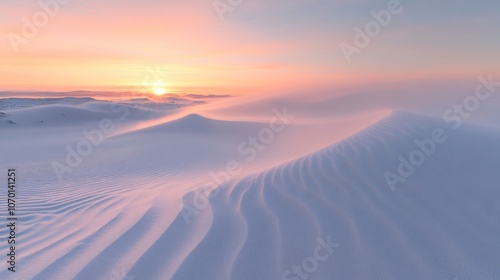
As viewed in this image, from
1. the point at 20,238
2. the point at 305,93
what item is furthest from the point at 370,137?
the point at 305,93

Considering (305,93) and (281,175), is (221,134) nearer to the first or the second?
(281,175)

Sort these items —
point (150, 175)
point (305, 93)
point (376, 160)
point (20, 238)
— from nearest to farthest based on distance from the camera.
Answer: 1. point (20, 238)
2. point (376, 160)
3. point (150, 175)
4. point (305, 93)

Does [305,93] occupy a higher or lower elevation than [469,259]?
higher

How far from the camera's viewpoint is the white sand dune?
2.51m

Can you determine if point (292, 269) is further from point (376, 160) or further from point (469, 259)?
point (376, 160)

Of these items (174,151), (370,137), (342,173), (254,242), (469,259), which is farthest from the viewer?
(174,151)

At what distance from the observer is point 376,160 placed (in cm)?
437

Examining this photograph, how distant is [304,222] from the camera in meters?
3.10

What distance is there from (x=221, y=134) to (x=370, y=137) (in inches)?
405

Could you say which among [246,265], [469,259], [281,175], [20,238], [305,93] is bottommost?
[469,259]

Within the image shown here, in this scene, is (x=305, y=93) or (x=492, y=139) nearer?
(x=492, y=139)

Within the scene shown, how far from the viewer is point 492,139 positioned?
18.0 ft

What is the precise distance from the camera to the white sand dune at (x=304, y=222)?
251 cm

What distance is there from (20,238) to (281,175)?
327cm
